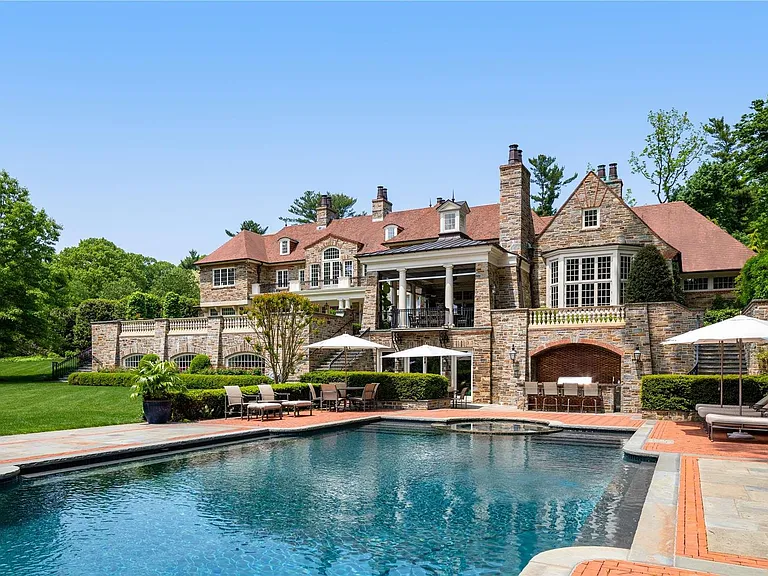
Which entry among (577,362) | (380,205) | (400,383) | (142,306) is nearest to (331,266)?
(380,205)

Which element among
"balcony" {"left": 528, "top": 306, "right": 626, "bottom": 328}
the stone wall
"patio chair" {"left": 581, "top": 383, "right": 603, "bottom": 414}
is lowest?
"patio chair" {"left": 581, "top": 383, "right": 603, "bottom": 414}

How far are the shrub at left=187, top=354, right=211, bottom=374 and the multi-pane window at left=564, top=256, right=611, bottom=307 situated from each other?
60.6 ft

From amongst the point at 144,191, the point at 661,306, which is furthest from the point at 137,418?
the point at 661,306

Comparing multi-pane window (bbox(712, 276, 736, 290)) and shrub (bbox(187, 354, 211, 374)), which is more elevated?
multi-pane window (bbox(712, 276, 736, 290))

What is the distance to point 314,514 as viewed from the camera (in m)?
8.66

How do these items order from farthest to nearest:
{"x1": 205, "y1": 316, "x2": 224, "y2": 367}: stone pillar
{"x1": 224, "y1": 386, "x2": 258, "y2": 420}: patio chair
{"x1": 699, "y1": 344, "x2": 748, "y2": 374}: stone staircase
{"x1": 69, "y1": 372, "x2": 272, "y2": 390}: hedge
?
{"x1": 205, "y1": 316, "x2": 224, "y2": 367}: stone pillar < {"x1": 69, "y1": 372, "x2": 272, "y2": 390}: hedge < {"x1": 699, "y1": 344, "x2": 748, "y2": 374}: stone staircase < {"x1": 224, "y1": 386, "x2": 258, "y2": 420}: patio chair

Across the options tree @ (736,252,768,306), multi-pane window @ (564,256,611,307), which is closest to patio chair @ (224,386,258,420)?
multi-pane window @ (564,256,611,307)

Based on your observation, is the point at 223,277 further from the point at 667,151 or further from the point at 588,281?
the point at 667,151

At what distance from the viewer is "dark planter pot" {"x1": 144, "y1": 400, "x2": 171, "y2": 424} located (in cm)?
1745

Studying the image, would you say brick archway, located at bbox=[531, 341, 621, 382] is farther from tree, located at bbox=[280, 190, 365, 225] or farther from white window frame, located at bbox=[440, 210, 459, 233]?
tree, located at bbox=[280, 190, 365, 225]

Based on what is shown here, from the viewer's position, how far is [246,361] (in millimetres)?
32062

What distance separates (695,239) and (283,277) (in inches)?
1013

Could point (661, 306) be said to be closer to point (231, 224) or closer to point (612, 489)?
point (612, 489)

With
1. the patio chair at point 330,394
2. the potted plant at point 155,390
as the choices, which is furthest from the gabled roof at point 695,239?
the potted plant at point 155,390
